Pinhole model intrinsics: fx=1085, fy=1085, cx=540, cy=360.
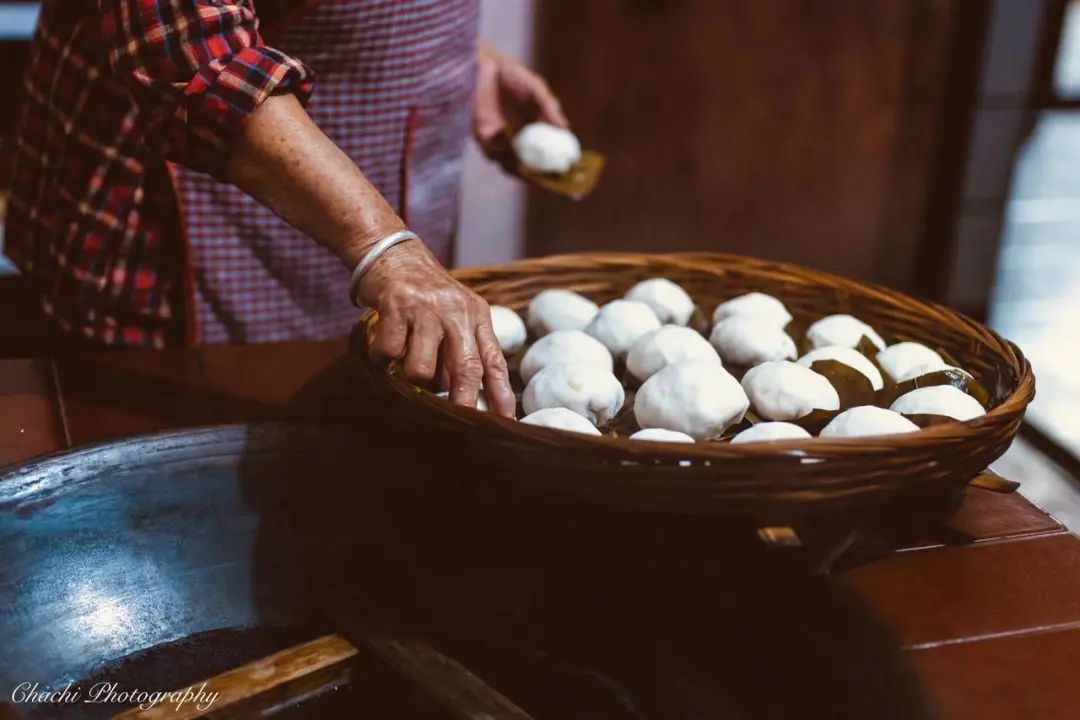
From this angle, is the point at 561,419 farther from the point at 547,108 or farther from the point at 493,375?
the point at 547,108

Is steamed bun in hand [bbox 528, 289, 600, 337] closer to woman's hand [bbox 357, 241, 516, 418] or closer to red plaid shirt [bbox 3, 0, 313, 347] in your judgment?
woman's hand [bbox 357, 241, 516, 418]

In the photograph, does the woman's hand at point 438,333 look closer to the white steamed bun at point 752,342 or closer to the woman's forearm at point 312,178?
the woman's forearm at point 312,178

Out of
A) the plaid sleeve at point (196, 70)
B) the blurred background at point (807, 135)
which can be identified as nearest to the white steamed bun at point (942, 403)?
the plaid sleeve at point (196, 70)

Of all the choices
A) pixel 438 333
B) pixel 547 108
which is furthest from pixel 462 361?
pixel 547 108

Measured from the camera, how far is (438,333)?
90 centimetres

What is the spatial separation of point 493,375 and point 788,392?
261mm

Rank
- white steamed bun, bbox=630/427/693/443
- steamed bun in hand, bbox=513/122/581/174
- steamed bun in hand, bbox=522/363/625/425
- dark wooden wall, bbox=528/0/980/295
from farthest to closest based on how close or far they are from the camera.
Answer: dark wooden wall, bbox=528/0/980/295 → steamed bun in hand, bbox=513/122/581/174 → steamed bun in hand, bbox=522/363/625/425 → white steamed bun, bbox=630/427/693/443

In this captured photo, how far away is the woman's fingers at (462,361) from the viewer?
89 centimetres

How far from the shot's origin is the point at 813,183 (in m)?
3.12

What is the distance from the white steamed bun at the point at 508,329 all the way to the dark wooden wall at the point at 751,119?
1850 millimetres

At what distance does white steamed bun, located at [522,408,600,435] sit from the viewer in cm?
89

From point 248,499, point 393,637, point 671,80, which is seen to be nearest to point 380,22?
point 248,499

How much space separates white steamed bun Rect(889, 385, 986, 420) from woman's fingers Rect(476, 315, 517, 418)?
341 mm

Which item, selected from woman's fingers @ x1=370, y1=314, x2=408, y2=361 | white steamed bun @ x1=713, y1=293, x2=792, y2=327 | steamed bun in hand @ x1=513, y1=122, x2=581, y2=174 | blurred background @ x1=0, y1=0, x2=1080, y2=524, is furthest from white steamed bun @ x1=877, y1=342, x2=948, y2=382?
blurred background @ x1=0, y1=0, x2=1080, y2=524
